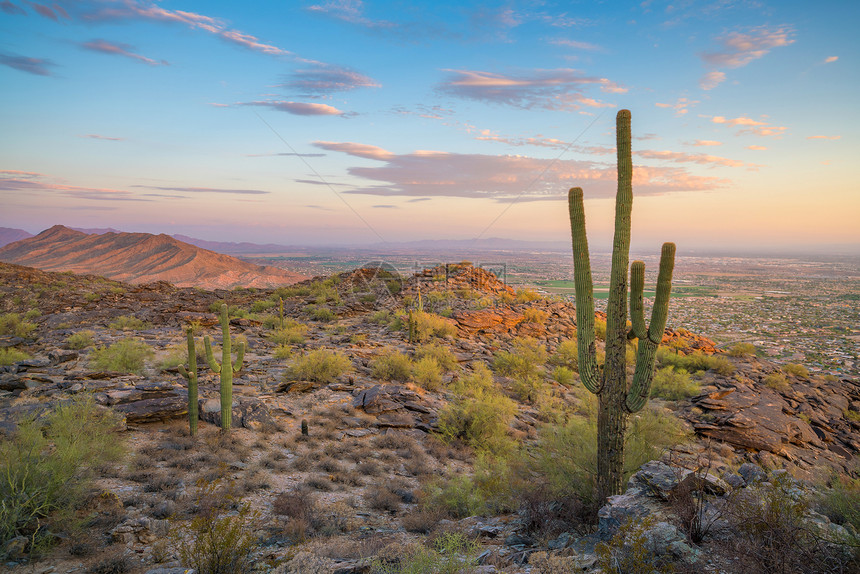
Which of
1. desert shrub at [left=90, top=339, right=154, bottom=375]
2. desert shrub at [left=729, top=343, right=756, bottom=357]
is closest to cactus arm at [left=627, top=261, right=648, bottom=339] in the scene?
desert shrub at [left=90, top=339, right=154, bottom=375]

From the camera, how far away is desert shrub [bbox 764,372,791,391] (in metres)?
15.6

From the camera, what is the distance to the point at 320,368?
13.3 meters

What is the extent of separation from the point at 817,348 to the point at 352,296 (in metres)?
31.2

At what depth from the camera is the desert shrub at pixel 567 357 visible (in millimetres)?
18031

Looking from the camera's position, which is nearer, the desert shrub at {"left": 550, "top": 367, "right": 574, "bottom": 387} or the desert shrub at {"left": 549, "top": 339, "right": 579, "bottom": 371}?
the desert shrub at {"left": 550, "top": 367, "right": 574, "bottom": 387}

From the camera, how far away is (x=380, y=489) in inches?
290

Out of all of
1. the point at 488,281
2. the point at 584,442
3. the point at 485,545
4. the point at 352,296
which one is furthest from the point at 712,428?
the point at 352,296

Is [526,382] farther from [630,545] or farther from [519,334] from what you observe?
[630,545]

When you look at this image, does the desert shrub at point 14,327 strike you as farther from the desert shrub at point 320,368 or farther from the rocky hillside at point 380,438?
the desert shrub at point 320,368

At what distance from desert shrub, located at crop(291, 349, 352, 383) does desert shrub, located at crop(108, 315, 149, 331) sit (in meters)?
10.9

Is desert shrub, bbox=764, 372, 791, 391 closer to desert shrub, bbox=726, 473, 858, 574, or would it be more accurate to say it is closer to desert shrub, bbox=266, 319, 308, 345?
desert shrub, bbox=726, 473, 858, 574

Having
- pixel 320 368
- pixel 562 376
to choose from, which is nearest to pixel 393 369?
pixel 320 368

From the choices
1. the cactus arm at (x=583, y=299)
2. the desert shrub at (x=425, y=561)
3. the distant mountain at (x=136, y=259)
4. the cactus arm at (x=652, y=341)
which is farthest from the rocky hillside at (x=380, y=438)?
the distant mountain at (x=136, y=259)

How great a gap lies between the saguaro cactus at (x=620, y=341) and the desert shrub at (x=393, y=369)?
814cm
